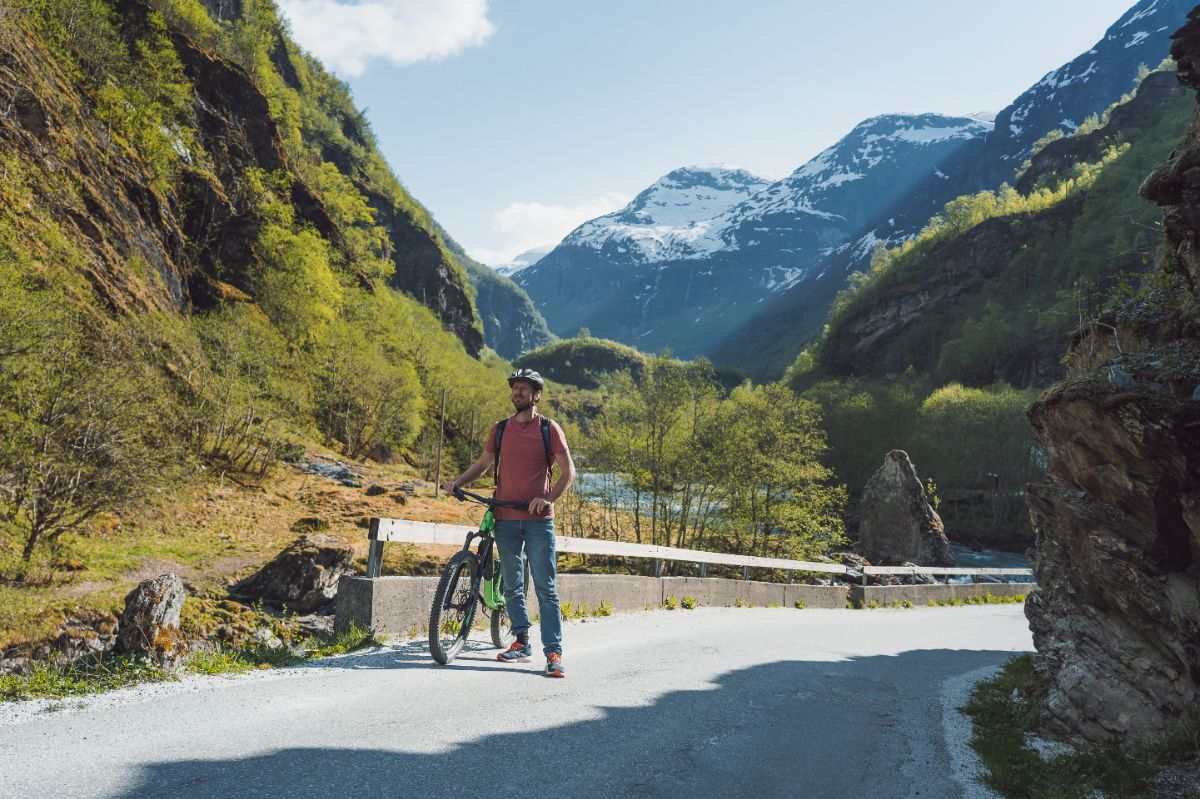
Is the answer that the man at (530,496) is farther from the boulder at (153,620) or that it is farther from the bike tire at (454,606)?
the boulder at (153,620)

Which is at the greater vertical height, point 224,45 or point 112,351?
point 224,45

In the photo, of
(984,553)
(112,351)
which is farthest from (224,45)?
(984,553)

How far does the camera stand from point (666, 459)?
20984mm

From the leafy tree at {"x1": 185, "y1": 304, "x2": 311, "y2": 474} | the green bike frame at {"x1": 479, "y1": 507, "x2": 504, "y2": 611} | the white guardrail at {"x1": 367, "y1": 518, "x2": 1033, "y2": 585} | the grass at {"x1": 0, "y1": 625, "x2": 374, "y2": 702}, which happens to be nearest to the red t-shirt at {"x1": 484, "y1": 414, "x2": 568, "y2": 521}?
the green bike frame at {"x1": 479, "y1": 507, "x2": 504, "y2": 611}

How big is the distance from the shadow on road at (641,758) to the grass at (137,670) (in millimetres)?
577

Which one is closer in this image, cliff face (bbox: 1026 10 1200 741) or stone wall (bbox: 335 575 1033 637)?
cliff face (bbox: 1026 10 1200 741)

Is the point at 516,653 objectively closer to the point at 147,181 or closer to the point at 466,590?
the point at 466,590

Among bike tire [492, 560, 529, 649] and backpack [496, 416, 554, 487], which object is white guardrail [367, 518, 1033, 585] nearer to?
bike tire [492, 560, 529, 649]

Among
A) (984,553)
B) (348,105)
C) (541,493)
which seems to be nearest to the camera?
(541,493)

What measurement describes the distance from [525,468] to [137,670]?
3.00m

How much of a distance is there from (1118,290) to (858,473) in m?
50.4

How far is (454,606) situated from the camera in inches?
228

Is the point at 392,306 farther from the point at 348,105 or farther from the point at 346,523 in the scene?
the point at 348,105

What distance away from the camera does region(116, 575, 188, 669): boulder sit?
6.09 meters
